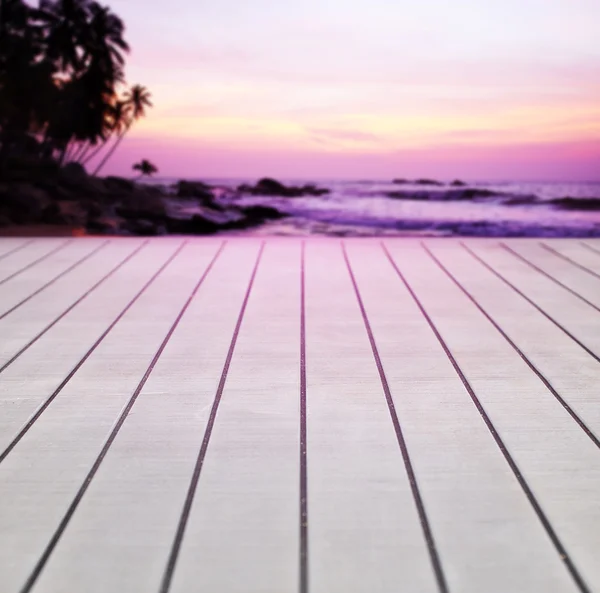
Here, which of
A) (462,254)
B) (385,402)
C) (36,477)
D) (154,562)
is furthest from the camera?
(462,254)

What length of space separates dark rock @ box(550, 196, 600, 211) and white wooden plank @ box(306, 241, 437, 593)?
330 cm

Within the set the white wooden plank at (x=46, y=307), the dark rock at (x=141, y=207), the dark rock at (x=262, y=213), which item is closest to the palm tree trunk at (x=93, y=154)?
the dark rock at (x=141, y=207)

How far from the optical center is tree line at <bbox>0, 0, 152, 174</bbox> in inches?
167

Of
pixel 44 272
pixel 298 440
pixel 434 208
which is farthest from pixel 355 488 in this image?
pixel 434 208

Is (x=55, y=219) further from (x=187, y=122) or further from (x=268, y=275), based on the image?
(x=268, y=275)

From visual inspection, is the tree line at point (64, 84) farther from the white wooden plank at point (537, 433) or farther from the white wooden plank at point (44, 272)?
the white wooden plank at point (537, 433)

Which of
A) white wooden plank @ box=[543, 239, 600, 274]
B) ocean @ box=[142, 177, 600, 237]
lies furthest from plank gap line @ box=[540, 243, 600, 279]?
ocean @ box=[142, 177, 600, 237]

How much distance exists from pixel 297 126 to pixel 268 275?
2.16m

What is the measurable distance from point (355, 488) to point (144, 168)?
3.86 metres

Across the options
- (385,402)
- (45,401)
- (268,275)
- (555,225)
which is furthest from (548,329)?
(555,225)

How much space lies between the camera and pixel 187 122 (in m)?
4.71

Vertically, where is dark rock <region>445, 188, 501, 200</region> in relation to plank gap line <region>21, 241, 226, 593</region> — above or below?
above

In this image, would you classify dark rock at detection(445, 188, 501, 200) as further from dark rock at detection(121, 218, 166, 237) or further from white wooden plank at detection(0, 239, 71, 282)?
white wooden plank at detection(0, 239, 71, 282)

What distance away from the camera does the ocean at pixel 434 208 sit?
15.0 ft
